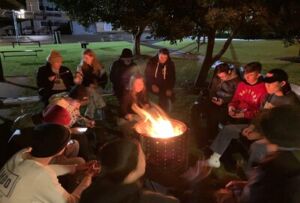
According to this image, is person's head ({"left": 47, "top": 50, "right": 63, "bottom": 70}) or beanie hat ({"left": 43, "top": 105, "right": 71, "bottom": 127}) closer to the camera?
beanie hat ({"left": 43, "top": 105, "right": 71, "bottom": 127})

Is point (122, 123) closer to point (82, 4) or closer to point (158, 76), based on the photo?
point (158, 76)

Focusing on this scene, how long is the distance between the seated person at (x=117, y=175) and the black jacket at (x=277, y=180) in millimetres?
1097

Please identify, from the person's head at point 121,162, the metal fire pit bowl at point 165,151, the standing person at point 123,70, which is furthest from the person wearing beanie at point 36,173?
the standing person at point 123,70

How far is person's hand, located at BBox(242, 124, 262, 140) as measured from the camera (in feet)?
15.2

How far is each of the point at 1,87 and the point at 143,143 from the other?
9000 millimetres

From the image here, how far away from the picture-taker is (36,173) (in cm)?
261

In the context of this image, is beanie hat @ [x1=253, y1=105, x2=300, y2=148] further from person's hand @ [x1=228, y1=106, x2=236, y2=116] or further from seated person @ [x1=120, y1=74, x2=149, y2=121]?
seated person @ [x1=120, y1=74, x2=149, y2=121]

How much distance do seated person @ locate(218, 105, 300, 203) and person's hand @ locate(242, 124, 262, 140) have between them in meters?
1.99

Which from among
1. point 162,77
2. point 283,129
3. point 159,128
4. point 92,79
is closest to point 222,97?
point 159,128

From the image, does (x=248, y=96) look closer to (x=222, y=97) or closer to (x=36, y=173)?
(x=222, y=97)

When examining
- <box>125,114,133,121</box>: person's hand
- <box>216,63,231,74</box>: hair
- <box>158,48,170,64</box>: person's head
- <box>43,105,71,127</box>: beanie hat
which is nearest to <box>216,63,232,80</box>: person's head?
<box>216,63,231,74</box>: hair

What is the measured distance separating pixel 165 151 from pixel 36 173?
89.4 inches

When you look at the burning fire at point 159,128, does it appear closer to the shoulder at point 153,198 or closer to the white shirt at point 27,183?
the shoulder at point 153,198

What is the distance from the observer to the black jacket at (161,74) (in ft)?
24.3
